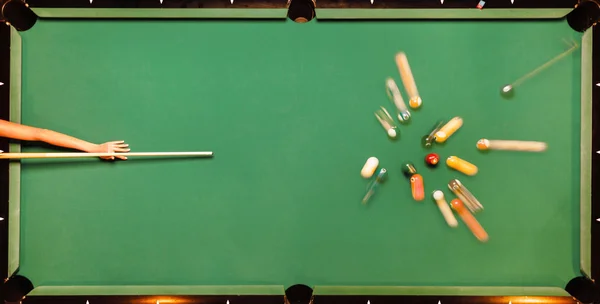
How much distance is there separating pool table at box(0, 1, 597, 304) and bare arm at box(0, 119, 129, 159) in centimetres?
6

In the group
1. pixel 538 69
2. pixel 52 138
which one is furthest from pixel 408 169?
pixel 52 138

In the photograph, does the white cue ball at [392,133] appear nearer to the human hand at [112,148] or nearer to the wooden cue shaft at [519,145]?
the wooden cue shaft at [519,145]

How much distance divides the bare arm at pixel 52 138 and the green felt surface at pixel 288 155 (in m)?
0.07

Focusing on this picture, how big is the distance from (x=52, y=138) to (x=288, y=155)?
1.28 m

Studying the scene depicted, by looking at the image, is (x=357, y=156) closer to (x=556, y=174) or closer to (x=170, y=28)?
(x=556, y=174)

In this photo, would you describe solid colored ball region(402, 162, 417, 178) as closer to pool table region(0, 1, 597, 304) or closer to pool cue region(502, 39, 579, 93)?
pool table region(0, 1, 597, 304)

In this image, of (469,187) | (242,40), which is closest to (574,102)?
(469,187)

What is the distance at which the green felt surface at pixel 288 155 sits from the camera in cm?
228

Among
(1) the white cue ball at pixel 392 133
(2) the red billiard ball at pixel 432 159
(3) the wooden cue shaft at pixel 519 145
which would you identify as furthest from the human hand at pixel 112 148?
(3) the wooden cue shaft at pixel 519 145

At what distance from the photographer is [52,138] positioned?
2.23 m

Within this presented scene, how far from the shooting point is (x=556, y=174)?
2.29 m

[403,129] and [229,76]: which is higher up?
[229,76]

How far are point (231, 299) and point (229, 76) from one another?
122cm

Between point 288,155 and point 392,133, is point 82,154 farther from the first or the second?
point 392,133
